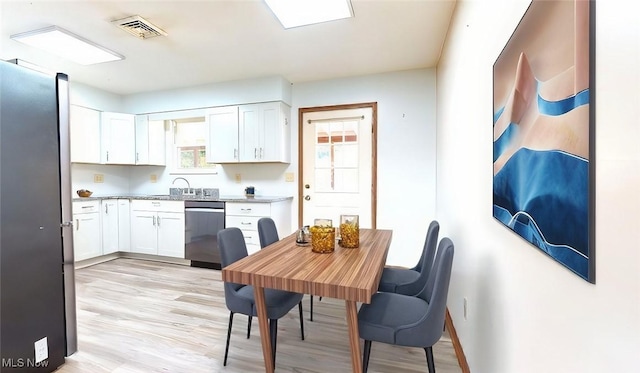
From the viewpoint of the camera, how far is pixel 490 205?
52.1 inches

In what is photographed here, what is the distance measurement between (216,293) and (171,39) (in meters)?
2.53

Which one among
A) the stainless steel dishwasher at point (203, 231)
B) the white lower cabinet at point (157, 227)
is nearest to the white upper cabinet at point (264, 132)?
the stainless steel dishwasher at point (203, 231)

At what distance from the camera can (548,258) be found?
78 cm

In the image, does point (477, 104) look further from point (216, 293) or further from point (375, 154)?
point (216, 293)

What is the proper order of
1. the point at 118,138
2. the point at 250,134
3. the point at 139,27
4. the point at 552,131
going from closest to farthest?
the point at 552,131 → the point at 139,27 → the point at 250,134 → the point at 118,138

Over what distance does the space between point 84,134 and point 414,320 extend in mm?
4683

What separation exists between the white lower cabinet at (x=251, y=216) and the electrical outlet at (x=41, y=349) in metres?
1.98

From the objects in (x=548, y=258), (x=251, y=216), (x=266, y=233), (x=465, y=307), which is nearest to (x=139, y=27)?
(x=266, y=233)

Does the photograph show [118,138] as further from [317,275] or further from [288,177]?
[317,275]

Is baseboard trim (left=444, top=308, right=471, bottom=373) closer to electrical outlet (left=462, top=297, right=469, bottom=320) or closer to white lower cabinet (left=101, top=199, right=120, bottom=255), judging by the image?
electrical outlet (left=462, top=297, right=469, bottom=320)

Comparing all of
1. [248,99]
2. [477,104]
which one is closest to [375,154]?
Answer: [248,99]

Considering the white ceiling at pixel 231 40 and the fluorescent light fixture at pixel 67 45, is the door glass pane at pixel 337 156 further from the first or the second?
the fluorescent light fixture at pixel 67 45

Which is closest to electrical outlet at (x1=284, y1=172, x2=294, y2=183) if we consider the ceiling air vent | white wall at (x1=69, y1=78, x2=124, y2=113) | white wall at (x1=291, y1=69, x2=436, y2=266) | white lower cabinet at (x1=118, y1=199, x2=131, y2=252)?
white wall at (x1=291, y1=69, x2=436, y2=266)

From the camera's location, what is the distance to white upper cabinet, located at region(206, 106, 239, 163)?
3889 millimetres
